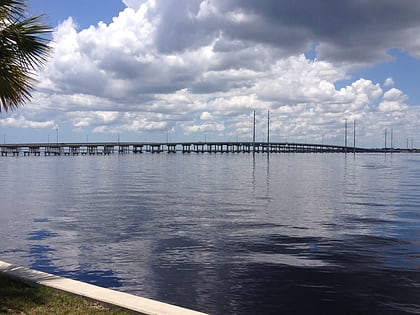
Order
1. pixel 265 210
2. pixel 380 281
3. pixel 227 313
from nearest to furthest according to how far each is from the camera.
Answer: pixel 227 313
pixel 380 281
pixel 265 210

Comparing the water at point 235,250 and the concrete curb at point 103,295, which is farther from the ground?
the concrete curb at point 103,295

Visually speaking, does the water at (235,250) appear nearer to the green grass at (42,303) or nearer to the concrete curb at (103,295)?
the concrete curb at (103,295)

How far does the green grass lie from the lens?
6.96 metres

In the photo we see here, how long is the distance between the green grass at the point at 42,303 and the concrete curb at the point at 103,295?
0.12 meters

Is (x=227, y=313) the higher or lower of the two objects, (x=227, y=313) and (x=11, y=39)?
the lower

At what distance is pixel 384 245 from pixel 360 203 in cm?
1210

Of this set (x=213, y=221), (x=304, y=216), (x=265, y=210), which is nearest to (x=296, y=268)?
Answer: (x=213, y=221)

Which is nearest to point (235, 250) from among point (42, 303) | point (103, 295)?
point (103, 295)

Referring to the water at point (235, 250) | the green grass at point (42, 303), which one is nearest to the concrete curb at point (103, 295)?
the green grass at point (42, 303)

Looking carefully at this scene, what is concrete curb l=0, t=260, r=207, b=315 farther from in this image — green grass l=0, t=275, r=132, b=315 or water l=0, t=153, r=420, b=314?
water l=0, t=153, r=420, b=314

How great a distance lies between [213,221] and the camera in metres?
19.7

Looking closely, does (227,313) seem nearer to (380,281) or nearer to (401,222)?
(380,281)

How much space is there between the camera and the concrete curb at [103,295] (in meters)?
6.94

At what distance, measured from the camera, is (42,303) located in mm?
7262
